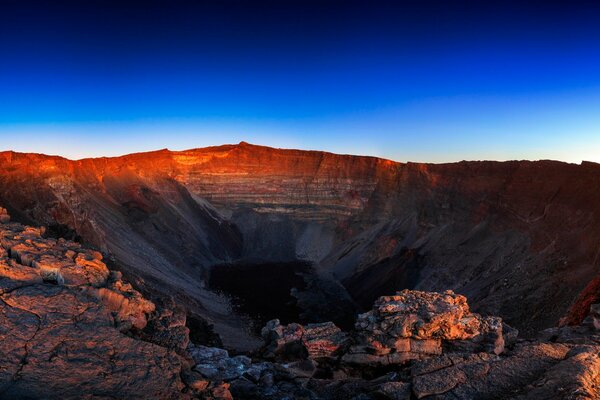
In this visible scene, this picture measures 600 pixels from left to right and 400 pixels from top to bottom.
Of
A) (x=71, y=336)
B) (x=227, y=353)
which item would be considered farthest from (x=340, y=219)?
(x=71, y=336)

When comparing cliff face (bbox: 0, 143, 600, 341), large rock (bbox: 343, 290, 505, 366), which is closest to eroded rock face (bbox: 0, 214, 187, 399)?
large rock (bbox: 343, 290, 505, 366)

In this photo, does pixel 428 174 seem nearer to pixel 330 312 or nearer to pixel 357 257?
pixel 357 257

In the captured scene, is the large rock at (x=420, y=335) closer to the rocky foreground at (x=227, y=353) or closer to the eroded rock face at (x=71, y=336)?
the rocky foreground at (x=227, y=353)

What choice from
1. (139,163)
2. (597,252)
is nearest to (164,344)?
(597,252)

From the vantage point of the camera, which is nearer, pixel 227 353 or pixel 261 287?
pixel 227 353

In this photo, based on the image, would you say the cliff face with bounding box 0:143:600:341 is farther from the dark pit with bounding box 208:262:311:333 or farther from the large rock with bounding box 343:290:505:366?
the large rock with bounding box 343:290:505:366

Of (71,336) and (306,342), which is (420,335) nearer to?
(306,342)

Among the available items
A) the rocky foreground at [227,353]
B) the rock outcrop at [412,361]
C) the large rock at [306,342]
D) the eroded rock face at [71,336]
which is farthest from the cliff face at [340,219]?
the eroded rock face at [71,336]
